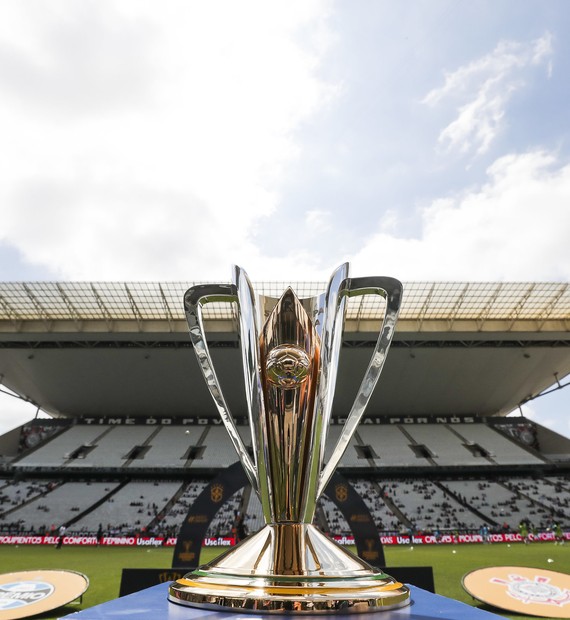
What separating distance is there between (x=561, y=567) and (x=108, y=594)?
12.7 meters

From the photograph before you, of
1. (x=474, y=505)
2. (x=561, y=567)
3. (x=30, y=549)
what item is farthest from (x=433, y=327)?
(x=30, y=549)

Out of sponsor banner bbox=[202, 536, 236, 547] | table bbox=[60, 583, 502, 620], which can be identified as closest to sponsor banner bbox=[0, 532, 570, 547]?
sponsor banner bbox=[202, 536, 236, 547]

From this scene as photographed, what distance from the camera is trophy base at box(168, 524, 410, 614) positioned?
1.86 m

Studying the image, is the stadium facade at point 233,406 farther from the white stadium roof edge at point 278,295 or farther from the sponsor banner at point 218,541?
the sponsor banner at point 218,541

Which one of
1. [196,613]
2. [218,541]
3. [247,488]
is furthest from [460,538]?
[196,613]

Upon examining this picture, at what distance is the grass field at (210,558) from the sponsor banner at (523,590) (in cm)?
181

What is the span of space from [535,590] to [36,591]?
783 centimetres

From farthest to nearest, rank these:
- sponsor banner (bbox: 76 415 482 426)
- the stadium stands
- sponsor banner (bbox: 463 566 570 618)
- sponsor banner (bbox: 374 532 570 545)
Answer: sponsor banner (bbox: 76 415 482 426)
the stadium stands
sponsor banner (bbox: 374 532 570 545)
sponsor banner (bbox: 463 566 570 618)

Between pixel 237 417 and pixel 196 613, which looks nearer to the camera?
pixel 196 613

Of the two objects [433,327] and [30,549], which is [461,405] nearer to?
[433,327]

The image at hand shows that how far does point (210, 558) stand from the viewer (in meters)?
15.6

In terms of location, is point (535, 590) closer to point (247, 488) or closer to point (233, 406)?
point (247, 488)

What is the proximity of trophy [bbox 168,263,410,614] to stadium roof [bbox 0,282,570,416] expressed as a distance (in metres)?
23.6

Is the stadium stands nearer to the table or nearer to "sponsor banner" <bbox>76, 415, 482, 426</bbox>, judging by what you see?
"sponsor banner" <bbox>76, 415, 482, 426</bbox>
